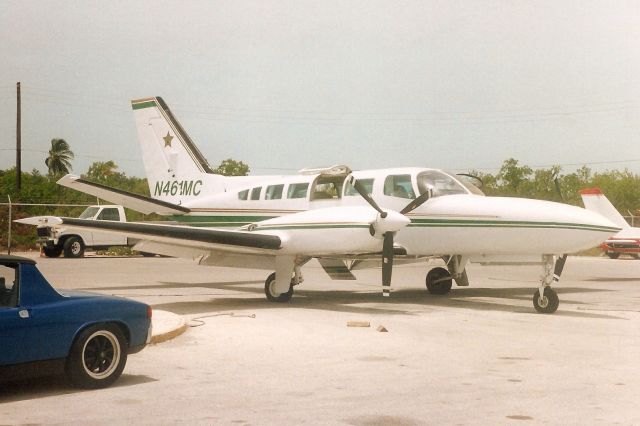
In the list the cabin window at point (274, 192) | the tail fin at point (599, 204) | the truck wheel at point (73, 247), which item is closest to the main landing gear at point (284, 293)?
the cabin window at point (274, 192)

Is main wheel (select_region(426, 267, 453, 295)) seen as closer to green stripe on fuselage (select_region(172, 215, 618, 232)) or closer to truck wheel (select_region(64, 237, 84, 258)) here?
green stripe on fuselage (select_region(172, 215, 618, 232))

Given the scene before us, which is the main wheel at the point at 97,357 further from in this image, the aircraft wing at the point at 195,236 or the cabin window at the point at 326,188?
the cabin window at the point at 326,188

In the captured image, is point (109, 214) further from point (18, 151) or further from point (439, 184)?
point (439, 184)

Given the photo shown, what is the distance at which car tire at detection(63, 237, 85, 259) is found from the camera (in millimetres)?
37719

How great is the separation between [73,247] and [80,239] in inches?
22.6

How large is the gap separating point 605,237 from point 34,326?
1115 cm

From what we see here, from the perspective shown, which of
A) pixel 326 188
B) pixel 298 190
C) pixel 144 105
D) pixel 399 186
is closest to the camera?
pixel 399 186

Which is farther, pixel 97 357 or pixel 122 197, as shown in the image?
pixel 122 197

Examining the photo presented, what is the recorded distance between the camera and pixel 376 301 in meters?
17.3

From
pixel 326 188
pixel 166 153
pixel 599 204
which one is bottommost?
pixel 599 204

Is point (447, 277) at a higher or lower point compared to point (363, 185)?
lower

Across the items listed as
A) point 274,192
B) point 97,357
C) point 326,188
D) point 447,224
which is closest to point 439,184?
point 447,224

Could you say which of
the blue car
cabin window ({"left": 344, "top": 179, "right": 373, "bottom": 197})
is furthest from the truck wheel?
the blue car

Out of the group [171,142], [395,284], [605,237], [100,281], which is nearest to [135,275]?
[100,281]
